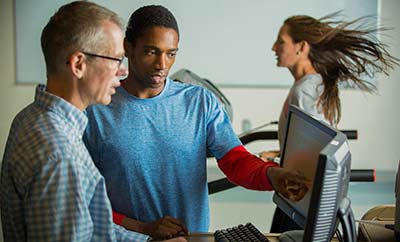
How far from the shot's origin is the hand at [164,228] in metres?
1.68

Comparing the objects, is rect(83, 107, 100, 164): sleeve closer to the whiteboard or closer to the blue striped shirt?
the blue striped shirt

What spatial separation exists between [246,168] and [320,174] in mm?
604

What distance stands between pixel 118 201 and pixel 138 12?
0.55m

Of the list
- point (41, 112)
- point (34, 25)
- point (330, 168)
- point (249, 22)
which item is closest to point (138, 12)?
point (41, 112)

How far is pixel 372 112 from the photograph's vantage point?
14.7ft

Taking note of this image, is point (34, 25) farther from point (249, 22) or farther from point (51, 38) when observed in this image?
point (51, 38)

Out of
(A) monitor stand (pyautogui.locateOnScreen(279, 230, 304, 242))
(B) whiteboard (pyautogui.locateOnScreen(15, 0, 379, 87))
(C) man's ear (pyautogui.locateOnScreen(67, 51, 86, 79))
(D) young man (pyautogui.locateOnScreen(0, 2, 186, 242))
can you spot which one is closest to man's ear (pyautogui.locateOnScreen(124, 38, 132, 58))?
(D) young man (pyautogui.locateOnScreen(0, 2, 186, 242))

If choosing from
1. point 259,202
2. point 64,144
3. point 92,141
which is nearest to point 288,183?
point 92,141

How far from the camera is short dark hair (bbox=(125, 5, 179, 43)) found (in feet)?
5.71

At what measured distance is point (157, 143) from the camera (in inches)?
68.7

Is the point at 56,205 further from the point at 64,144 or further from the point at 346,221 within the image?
the point at 346,221

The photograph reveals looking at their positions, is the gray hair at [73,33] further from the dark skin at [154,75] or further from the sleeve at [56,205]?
the dark skin at [154,75]

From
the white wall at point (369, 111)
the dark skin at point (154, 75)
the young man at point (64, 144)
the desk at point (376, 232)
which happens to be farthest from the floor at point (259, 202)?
the young man at point (64, 144)

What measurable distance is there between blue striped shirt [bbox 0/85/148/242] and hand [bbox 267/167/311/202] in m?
0.52
